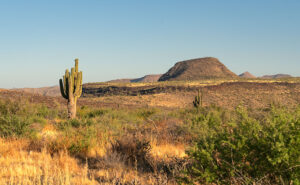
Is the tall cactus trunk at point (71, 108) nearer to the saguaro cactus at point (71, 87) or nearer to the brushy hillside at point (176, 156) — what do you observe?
the saguaro cactus at point (71, 87)

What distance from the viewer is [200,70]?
10588 centimetres

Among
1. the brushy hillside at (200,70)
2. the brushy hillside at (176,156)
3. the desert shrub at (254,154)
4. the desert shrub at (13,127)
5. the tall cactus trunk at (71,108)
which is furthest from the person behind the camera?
the brushy hillside at (200,70)

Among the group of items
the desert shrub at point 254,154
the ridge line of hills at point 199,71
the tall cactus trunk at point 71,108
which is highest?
the ridge line of hills at point 199,71

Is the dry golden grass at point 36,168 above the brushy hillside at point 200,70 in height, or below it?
below

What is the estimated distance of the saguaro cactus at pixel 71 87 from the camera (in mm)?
15879

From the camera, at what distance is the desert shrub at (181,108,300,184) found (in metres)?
2.77

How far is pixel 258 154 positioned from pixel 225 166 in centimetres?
44

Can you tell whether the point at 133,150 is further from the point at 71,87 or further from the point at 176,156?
the point at 71,87

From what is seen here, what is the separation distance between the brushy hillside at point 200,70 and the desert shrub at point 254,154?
9458cm

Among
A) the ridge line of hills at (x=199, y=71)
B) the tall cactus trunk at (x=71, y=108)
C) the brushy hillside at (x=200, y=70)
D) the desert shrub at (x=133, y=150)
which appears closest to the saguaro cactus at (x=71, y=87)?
the tall cactus trunk at (x=71, y=108)

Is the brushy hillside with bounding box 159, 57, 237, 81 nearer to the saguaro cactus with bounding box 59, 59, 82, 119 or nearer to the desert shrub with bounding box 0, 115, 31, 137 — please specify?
the saguaro cactus with bounding box 59, 59, 82, 119

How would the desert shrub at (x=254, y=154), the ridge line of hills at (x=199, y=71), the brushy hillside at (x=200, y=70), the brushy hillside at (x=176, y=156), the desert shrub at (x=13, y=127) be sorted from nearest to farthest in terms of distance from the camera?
the desert shrub at (x=254, y=154), the brushy hillside at (x=176, y=156), the desert shrub at (x=13, y=127), the ridge line of hills at (x=199, y=71), the brushy hillside at (x=200, y=70)

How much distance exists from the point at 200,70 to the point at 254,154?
105437mm

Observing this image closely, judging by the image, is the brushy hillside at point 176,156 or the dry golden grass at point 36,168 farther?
the dry golden grass at point 36,168
